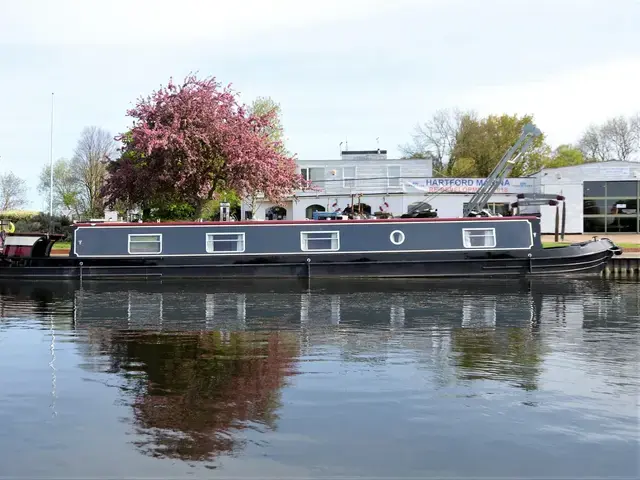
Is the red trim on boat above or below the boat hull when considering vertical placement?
above

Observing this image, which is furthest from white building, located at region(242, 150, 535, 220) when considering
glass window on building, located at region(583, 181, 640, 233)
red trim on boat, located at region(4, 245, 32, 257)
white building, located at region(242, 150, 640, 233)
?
red trim on boat, located at region(4, 245, 32, 257)

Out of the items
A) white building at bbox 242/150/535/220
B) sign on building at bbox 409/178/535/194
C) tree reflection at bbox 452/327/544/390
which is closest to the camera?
tree reflection at bbox 452/327/544/390

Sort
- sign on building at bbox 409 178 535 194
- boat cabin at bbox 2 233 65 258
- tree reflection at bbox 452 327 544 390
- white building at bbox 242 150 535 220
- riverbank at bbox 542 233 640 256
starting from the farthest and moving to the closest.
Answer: sign on building at bbox 409 178 535 194, white building at bbox 242 150 535 220, riverbank at bbox 542 233 640 256, boat cabin at bbox 2 233 65 258, tree reflection at bbox 452 327 544 390

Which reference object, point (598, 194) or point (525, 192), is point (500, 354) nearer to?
point (525, 192)

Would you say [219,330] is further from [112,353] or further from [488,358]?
[488,358]

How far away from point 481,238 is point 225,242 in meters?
7.86

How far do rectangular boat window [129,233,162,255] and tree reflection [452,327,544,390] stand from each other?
12073 millimetres

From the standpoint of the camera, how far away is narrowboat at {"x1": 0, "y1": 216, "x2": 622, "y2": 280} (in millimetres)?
21828

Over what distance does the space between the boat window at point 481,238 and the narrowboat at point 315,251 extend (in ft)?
0.10

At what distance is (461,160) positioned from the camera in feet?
196

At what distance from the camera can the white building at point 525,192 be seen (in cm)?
4297

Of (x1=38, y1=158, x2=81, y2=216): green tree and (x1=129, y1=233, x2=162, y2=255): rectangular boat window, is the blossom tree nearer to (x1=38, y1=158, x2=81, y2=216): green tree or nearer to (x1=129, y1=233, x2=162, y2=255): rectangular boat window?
(x1=129, y1=233, x2=162, y2=255): rectangular boat window

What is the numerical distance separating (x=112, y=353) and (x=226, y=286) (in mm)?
9869

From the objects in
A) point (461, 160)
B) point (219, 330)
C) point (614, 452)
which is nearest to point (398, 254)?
point (219, 330)
